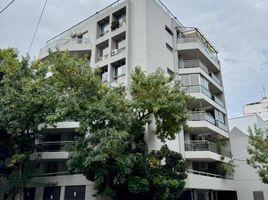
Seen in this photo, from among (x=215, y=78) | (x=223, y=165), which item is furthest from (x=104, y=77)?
(x=223, y=165)

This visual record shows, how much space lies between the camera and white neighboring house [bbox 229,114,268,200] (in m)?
25.8

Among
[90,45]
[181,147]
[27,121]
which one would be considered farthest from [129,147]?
[90,45]

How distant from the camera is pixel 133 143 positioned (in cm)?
1919

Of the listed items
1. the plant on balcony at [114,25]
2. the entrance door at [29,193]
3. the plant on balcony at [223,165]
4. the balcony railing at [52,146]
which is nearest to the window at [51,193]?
the entrance door at [29,193]

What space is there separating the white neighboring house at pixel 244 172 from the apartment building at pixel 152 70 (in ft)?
3.06

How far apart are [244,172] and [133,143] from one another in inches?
535

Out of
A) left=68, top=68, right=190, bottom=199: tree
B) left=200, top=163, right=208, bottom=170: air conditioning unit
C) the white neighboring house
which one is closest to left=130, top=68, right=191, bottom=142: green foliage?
left=68, top=68, right=190, bottom=199: tree

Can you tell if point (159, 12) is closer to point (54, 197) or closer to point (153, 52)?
point (153, 52)

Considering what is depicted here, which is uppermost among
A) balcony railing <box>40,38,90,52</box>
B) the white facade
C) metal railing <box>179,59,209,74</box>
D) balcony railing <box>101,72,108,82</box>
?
balcony railing <box>40,38,90,52</box>

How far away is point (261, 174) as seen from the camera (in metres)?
22.1

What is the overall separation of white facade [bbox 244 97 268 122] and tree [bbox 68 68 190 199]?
3052 cm

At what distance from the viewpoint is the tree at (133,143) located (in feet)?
52.1

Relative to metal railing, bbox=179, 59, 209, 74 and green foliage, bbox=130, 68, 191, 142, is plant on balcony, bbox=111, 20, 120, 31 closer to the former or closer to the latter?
metal railing, bbox=179, 59, 209, 74

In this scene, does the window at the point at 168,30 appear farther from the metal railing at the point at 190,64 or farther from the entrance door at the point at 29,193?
the entrance door at the point at 29,193
